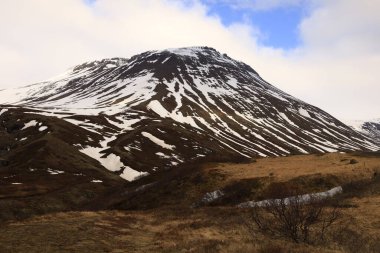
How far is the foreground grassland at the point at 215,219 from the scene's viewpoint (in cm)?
2245

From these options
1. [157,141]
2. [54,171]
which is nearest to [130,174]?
[54,171]

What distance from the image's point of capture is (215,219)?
3416 cm

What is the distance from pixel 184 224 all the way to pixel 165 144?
4426 inches

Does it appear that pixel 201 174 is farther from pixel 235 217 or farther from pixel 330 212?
pixel 330 212

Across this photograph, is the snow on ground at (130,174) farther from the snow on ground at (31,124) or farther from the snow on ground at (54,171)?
the snow on ground at (31,124)

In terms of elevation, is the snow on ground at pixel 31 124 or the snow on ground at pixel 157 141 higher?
the snow on ground at pixel 31 124

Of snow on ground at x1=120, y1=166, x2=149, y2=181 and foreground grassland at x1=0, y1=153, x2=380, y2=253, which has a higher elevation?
snow on ground at x1=120, y1=166, x2=149, y2=181

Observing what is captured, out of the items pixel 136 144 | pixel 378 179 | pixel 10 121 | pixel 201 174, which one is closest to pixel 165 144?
pixel 136 144

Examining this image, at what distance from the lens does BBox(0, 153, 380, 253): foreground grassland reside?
22453mm

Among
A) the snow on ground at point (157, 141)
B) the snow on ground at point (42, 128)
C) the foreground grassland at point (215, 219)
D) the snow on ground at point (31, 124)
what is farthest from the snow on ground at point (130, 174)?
the foreground grassland at point (215, 219)

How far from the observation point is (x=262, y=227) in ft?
90.4

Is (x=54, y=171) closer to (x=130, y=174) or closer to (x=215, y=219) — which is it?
(x=130, y=174)

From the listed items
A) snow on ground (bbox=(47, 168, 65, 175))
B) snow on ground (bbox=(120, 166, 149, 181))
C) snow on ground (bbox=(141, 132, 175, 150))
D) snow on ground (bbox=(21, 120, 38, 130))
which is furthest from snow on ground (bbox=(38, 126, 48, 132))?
snow on ground (bbox=(47, 168, 65, 175))

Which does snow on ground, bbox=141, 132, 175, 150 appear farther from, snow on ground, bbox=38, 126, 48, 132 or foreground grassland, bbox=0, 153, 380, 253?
foreground grassland, bbox=0, 153, 380, 253
